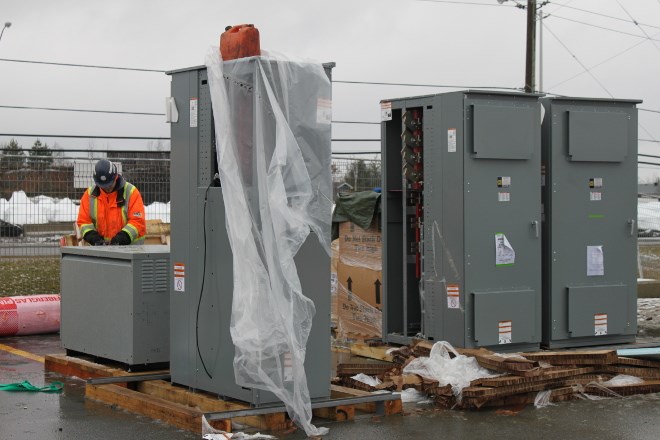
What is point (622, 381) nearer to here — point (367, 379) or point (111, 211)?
point (367, 379)

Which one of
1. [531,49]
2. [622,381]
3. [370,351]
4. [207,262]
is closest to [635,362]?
[622,381]

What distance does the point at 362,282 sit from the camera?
1090 cm

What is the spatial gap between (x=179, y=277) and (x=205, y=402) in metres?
1.01

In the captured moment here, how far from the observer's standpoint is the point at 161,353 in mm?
8430

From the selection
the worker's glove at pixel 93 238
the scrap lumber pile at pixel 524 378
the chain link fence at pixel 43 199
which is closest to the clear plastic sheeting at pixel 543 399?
the scrap lumber pile at pixel 524 378

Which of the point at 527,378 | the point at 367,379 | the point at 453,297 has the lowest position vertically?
the point at 367,379

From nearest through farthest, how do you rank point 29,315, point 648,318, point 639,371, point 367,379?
A: point 367,379 < point 639,371 < point 29,315 < point 648,318

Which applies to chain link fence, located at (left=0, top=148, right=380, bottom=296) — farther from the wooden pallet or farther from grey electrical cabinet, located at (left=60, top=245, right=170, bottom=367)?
the wooden pallet

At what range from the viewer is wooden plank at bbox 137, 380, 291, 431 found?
22.1ft

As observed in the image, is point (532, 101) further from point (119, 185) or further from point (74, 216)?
point (74, 216)

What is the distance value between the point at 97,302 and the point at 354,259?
3.35 metres

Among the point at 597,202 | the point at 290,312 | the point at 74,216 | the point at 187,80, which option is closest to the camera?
the point at 290,312

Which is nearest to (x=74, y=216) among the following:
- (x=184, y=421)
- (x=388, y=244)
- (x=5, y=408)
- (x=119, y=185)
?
(x=119, y=185)

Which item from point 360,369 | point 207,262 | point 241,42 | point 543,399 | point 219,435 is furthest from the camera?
point 360,369
